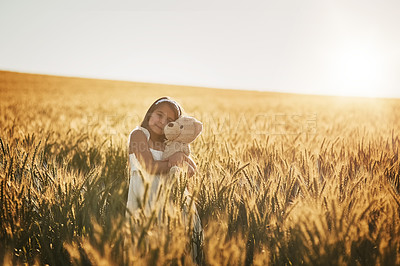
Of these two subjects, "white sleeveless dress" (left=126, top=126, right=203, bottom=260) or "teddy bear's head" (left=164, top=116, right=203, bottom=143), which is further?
"teddy bear's head" (left=164, top=116, right=203, bottom=143)

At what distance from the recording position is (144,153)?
149cm

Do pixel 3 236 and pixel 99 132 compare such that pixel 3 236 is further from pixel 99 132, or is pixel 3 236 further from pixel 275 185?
pixel 99 132

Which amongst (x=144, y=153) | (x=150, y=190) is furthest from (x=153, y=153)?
(x=150, y=190)

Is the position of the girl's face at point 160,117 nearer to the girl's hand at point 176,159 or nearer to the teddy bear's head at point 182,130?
the teddy bear's head at point 182,130

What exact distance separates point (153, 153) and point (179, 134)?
168 mm

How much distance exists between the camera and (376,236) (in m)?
0.98

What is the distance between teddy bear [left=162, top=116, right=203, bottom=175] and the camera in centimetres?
155

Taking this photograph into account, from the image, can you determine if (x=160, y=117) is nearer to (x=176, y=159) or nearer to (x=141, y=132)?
(x=141, y=132)

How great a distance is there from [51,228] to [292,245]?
1035 mm

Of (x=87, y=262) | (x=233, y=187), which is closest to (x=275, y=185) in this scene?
(x=233, y=187)

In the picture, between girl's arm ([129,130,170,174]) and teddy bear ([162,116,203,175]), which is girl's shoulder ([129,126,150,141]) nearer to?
girl's arm ([129,130,170,174])

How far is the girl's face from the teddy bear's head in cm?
5

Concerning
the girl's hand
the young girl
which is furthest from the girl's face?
the girl's hand

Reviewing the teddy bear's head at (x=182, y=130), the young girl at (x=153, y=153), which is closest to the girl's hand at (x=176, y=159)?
the young girl at (x=153, y=153)
